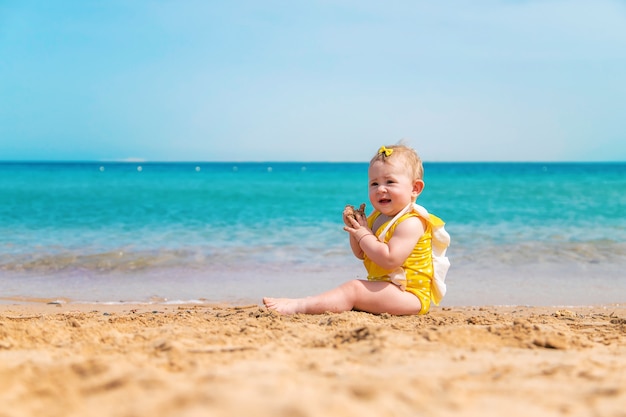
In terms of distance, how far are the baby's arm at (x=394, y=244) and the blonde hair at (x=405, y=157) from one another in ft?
1.03

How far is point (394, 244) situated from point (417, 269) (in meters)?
0.28

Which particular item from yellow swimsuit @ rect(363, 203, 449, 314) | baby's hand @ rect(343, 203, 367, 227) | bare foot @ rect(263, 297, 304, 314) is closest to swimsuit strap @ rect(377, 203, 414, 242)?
yellow swimsuit @ rect(363, 203, 449, 314)

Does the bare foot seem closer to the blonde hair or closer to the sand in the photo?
the sand

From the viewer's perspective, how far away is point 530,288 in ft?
18.4

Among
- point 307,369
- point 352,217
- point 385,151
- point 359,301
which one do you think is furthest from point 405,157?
point 307,369

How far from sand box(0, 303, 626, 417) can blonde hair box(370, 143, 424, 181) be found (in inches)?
37.7

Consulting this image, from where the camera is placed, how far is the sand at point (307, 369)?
A: 70.6 inches

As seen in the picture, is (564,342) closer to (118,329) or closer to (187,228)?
(118,329)

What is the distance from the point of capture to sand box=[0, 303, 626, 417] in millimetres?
1792

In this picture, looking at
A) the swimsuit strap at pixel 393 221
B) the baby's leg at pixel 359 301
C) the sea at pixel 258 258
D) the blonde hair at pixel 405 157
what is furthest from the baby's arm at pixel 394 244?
the sea at pixel 258 258

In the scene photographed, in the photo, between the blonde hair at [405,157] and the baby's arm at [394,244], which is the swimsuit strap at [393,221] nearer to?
the baby's arm at [394,244]

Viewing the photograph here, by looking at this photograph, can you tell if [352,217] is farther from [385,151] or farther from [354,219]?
[385,151]

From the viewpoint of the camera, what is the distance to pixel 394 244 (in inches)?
148

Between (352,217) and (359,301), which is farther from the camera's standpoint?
(352,217)
